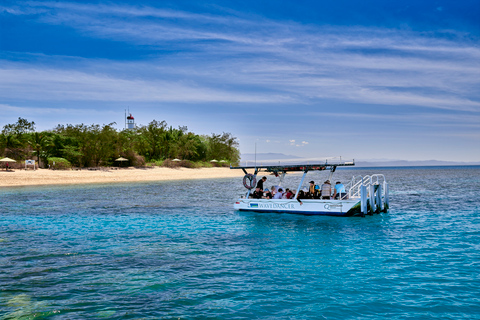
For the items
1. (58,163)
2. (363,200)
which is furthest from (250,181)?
(58,163)

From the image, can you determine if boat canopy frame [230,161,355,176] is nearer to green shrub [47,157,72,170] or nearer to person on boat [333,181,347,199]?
person on boat [333,181,347,199]

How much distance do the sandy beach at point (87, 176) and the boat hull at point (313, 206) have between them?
45.1 meters

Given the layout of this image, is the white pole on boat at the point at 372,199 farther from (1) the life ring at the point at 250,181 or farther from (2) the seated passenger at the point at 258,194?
(1) the life ring at the point at 250,181

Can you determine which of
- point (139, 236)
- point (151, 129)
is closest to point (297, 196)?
point (139, 236)

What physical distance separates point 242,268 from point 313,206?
41.8ft

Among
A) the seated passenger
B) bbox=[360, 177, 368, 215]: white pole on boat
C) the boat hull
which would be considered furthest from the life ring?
bbox=[360, 177, 368, 215]: white pole on boat

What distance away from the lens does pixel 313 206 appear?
2467cm

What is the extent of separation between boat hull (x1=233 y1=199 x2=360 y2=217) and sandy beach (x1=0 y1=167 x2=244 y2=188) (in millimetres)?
45146

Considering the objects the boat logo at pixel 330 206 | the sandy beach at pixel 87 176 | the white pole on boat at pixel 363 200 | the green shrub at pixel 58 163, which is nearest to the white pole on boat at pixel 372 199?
the white pole on boat at pixel 363 200

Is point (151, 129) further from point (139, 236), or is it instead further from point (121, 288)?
point (121, 288)

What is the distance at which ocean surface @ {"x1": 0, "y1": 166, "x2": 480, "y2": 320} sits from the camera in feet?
30.6

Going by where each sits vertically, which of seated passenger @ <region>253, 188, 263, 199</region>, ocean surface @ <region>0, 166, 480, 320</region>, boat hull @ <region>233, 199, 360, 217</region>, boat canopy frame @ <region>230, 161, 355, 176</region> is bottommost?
ocean surface @ <region>0, 166, 480, 320</region>

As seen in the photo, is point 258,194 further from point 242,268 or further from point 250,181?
point 242,268

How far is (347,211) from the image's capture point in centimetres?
2416
